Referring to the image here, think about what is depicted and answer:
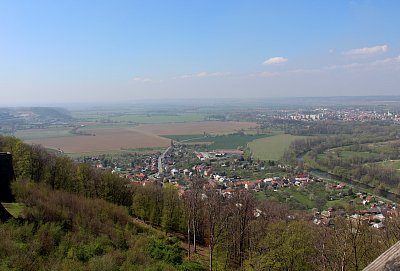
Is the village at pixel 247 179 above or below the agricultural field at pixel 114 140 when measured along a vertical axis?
below

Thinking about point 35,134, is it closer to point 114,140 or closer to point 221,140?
point 114,140

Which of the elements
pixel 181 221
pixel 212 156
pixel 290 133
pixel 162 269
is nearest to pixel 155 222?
pixel 181 221

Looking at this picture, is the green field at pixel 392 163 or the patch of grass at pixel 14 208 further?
the green field at pixel 392 163

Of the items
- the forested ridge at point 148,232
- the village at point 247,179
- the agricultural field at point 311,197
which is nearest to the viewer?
the forested ridge at point 148,232

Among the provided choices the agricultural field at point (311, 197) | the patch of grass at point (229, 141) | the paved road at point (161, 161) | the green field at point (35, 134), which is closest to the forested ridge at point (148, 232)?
the agricultural field at point (311, 197)

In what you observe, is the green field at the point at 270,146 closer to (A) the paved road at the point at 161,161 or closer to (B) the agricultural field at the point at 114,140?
(A) the paved road at the point at 161,161

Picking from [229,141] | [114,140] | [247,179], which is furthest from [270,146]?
[114,140]
